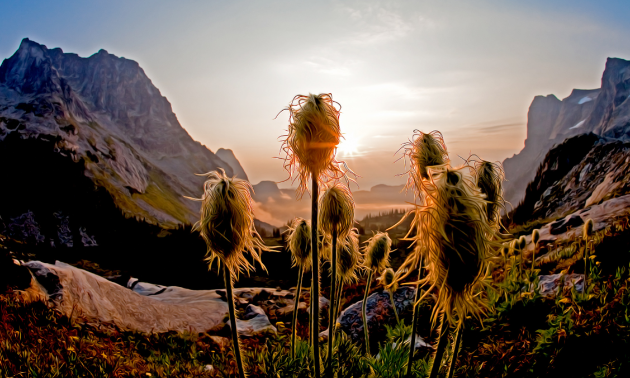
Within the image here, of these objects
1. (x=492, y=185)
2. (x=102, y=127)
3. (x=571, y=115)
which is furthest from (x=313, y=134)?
(x=571, y=115)

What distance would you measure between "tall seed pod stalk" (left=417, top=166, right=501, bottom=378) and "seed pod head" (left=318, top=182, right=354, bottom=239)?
1.33m

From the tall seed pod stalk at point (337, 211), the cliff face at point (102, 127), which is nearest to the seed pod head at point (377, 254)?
the tall seed pod stalk at point (337, 211)

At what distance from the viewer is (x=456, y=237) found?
170 cm

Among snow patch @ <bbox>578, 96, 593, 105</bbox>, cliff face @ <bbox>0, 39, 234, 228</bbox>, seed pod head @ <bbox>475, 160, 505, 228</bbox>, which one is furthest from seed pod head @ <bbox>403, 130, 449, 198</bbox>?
snow patch @ <bbox>578, 96, 593, 105</bbox>

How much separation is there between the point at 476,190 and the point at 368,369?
2541 mm

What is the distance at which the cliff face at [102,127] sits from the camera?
286 feet

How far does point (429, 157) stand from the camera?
3305 mm

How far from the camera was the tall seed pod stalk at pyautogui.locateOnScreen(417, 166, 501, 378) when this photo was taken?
1.67 m

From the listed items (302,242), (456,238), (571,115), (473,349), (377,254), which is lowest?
(473,349)

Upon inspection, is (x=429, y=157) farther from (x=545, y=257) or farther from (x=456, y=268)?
(x=545, y=257)

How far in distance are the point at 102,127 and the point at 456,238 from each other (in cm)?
17274

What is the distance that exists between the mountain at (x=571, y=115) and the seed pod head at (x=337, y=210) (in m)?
102

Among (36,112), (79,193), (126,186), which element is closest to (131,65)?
(36,112)

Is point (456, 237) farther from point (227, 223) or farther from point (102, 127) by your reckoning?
point (102, 127)
